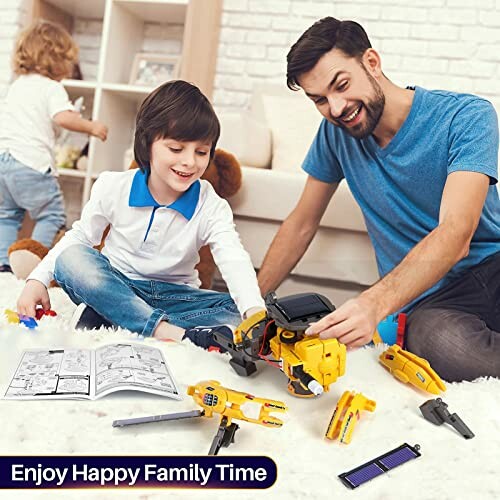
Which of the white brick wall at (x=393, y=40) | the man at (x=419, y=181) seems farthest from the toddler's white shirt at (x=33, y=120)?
the man at (x=419, y=181)

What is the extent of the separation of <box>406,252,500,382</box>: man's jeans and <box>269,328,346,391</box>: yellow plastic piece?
0.29 m

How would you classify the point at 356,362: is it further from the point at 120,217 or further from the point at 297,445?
the point at 120,217

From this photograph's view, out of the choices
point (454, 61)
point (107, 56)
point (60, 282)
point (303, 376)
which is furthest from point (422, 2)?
point (303, 376)

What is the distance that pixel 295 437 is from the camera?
0.68 meters

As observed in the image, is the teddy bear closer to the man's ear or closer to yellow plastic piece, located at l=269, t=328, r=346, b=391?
the man's ear

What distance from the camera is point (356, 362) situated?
2.99 feet

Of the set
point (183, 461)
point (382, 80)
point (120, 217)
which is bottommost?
point (183, 461)

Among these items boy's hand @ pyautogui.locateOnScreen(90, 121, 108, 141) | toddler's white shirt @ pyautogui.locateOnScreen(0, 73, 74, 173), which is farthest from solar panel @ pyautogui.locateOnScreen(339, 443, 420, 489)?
→ toddler's white shirt @ pyautogui.locateOnScreen(0, 73, 74, 173)

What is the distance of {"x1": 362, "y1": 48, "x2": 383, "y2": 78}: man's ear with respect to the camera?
107 centimetres

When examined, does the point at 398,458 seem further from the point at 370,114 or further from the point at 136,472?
the point at 370,114

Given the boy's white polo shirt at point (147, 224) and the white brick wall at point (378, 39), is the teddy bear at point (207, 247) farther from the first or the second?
the white brick wall at point (378, 39)

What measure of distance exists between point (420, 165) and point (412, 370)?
41cm

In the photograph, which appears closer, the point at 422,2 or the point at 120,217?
the point at 120,217

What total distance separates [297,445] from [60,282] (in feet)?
1.94
